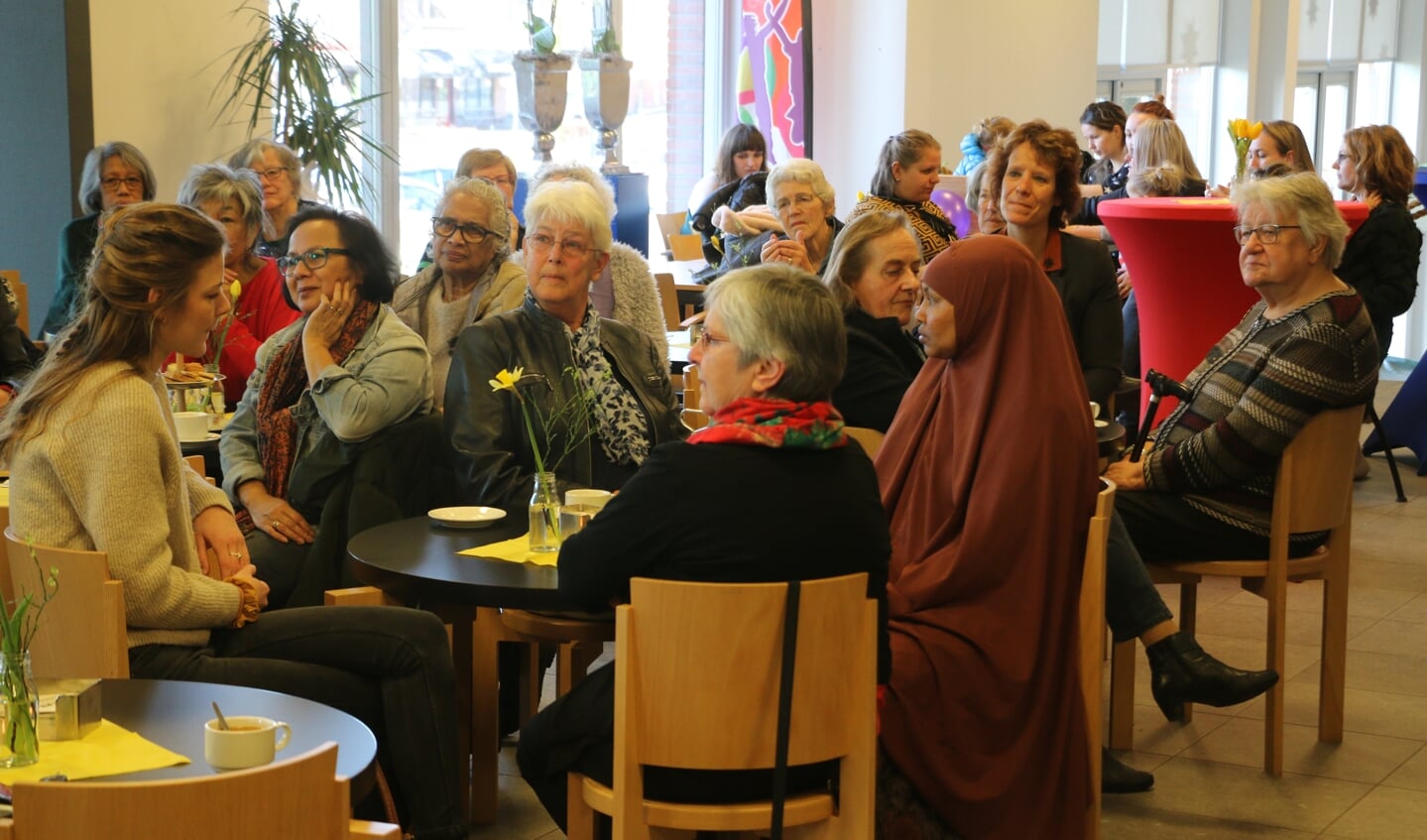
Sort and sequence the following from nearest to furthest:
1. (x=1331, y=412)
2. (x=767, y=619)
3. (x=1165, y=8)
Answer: (x=767, y=619)
(x=1331, y=412)
(x=1165, y=8)

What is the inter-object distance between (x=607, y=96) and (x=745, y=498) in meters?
7.43

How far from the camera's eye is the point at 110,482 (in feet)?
8.17

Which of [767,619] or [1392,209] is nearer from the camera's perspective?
[767,619]

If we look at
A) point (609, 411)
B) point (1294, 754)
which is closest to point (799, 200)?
point (609, 411)

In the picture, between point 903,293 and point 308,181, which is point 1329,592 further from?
point 308,181

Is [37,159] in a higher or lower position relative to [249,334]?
higher

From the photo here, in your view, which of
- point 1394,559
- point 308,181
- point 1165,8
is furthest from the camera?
point 1165,8

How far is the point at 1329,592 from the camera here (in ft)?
13.4

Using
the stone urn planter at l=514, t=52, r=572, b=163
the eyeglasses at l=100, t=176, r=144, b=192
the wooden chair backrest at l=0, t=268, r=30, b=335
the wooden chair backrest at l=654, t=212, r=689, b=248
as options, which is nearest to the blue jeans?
the wooden chair backrest at l=0, t=268, r=30, b=335

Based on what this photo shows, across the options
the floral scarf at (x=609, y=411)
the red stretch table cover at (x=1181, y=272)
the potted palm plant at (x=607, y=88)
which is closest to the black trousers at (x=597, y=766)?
the floral scarf at (x=609, y=411)

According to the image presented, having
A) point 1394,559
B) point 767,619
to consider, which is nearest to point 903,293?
point 767,619

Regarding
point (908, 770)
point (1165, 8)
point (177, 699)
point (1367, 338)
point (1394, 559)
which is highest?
point (1165, 8)

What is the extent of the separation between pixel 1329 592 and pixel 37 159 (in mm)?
5276

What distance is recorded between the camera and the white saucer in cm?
333
